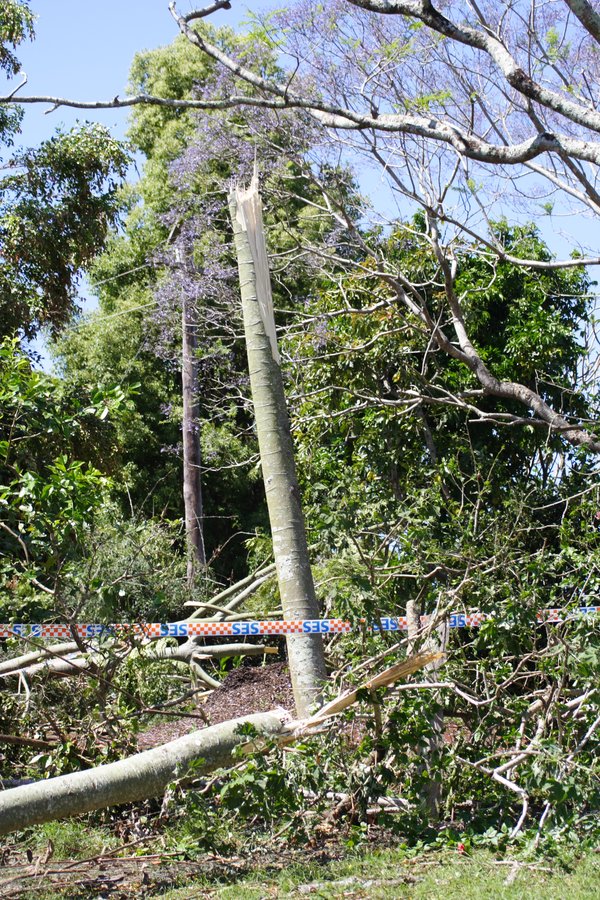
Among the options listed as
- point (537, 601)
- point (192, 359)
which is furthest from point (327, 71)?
point (192, 359)

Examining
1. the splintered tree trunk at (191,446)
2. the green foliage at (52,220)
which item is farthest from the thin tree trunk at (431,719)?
the splintered tree trunk at (191,446)

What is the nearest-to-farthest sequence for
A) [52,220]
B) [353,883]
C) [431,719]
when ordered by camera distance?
[353,883] < [431,719] < [52,220]

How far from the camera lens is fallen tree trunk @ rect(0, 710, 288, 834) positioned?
4.18 meters

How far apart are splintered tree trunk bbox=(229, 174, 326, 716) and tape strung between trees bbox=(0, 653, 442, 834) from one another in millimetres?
579

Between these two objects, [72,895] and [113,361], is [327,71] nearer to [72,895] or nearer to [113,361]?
[72,895]

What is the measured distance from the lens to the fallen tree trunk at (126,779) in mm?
4176

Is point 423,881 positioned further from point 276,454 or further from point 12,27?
point 12,27

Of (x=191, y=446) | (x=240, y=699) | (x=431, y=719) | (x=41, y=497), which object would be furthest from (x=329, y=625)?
(x=191, y=446)

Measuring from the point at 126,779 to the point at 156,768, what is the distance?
175mm

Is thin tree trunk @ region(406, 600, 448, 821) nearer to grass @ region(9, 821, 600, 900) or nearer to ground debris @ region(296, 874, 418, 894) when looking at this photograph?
grass @ region(9, 821, 600, 900)

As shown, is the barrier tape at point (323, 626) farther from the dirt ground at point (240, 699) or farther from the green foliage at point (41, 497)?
the dirt ground at point (240, 699)

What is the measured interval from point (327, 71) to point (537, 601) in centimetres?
556

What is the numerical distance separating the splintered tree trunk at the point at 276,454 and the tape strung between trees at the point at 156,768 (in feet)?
1.90

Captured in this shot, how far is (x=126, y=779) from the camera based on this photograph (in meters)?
4.56
